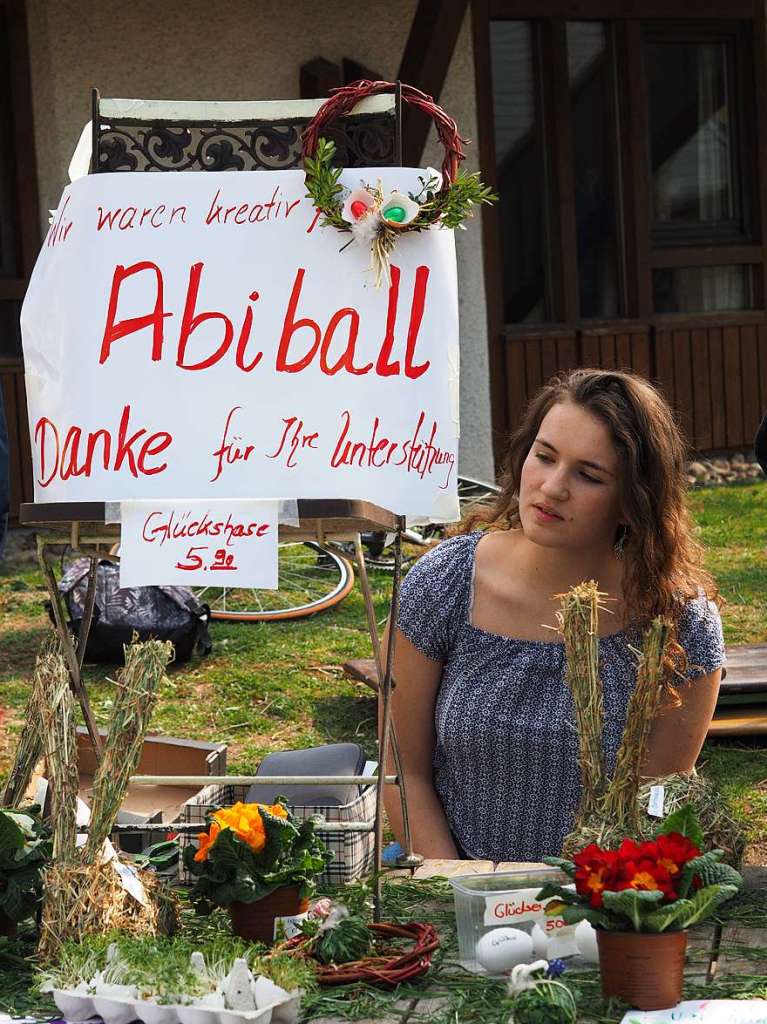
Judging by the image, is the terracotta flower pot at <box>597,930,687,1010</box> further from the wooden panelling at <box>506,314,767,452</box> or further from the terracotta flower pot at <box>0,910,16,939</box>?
the wooden panelling at <box>506,314,767,452</box>

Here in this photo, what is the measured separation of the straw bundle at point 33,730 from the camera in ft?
7.30

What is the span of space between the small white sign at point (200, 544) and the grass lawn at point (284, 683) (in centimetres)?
232

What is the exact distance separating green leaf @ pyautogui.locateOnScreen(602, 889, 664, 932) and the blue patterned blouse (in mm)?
1049

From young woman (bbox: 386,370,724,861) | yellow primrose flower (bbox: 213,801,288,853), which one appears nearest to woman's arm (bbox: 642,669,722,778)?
young woman (bbox: 386,370,724,861)

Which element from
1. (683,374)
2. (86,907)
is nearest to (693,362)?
(683,374)

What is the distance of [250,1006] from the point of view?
1878 millimetres

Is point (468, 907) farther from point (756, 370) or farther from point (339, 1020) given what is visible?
point (756, 370)

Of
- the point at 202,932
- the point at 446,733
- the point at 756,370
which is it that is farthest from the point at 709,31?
the point at 202,932

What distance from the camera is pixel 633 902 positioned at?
1.87 m

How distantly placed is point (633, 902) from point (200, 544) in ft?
2.78

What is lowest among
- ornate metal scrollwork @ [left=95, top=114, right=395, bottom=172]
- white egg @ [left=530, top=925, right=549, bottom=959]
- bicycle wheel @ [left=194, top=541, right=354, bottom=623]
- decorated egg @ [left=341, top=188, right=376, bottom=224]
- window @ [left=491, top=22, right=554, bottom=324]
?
bicycle wheel @ [left=194, top=541, right=354, bottom=623]

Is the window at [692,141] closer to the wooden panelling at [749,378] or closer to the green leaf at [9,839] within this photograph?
the wooden panelling at [749,378]

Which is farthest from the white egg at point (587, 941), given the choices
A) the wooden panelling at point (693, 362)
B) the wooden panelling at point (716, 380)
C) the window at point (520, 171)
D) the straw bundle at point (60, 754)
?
the wooden panelling at point (716, 380)

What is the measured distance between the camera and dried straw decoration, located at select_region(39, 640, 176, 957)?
209 centimetres
